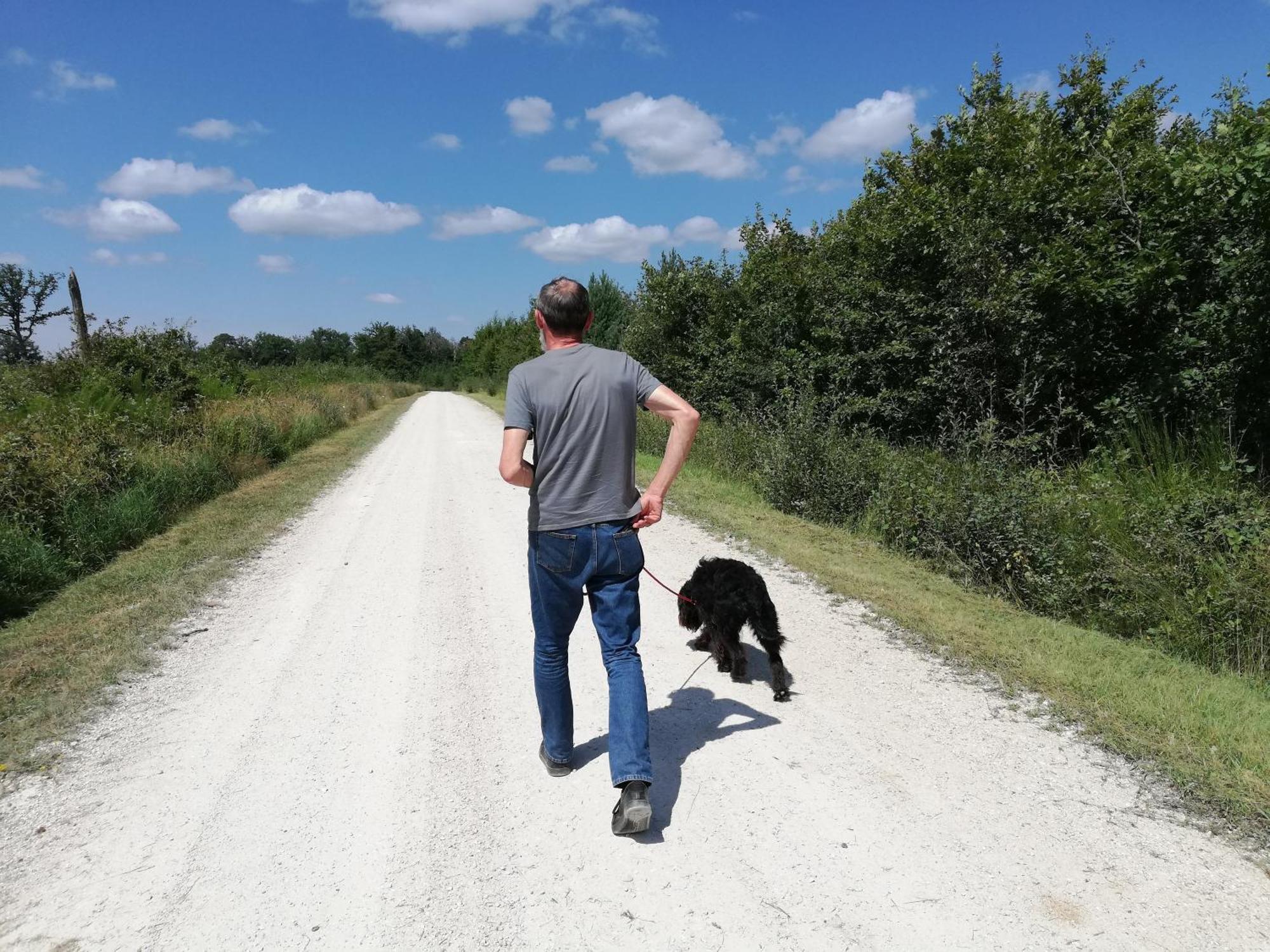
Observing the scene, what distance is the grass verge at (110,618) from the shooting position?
3924 mm

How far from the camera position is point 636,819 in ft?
9.03

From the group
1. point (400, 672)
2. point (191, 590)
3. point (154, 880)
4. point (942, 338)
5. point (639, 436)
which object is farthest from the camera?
point (639, 436)

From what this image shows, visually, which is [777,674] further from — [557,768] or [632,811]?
[632,811]

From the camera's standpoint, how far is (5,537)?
642 cm

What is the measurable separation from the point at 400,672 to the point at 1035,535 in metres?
5.63

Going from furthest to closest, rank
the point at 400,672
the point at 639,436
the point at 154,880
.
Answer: the point at 639,436, the point at 400,672, the point at 154,880

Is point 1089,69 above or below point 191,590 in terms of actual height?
above

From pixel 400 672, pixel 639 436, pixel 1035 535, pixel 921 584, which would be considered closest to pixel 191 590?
pixel 400 672

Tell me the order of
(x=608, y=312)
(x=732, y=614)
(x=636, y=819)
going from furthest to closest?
1. (x=608, y=312)
2. (x=732, y=614)
3. (x=636, y=819)

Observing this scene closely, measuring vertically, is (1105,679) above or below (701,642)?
below

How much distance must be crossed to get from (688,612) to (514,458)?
83.8 inches

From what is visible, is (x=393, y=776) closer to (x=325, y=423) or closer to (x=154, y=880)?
(x=154, y=880)

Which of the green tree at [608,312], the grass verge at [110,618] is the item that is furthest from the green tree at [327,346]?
the grass verge at [110,618]

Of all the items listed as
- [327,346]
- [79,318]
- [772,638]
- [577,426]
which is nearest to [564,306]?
[577,426]
